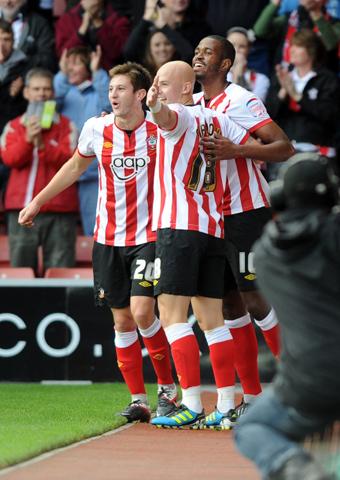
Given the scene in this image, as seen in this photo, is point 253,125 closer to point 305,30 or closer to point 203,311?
point 203,311

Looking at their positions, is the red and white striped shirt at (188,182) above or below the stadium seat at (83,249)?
above

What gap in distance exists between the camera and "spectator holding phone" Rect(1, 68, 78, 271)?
515 inches

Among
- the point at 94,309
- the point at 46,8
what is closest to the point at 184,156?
the point at 94,309

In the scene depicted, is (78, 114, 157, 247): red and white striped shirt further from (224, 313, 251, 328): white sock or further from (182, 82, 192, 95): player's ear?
(224, 313, 251, 328): white sock

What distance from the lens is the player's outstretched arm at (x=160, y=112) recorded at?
7.54 m

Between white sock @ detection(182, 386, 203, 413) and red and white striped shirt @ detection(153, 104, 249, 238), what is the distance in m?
1.06

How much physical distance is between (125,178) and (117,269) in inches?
26.3

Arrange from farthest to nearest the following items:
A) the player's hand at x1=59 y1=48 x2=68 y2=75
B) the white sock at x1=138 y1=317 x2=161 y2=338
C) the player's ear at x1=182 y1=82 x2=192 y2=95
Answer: the player's hand at x1=59 y1=48 x2=68 y2=75 < the white sock at x1=138 y1=317 x2=161 y2=338 < the player's ear at x1=182 y1=82 x2=192 y2=95

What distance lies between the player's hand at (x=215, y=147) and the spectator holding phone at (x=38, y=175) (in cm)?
497

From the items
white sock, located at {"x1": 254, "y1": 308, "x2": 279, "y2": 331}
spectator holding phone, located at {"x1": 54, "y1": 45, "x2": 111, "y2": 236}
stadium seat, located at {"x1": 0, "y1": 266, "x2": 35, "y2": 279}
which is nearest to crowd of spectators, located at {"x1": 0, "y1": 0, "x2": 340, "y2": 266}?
spectator holding phone, located at {"x1": 54, "y1": 45, "x2": 111, "y2": 236}

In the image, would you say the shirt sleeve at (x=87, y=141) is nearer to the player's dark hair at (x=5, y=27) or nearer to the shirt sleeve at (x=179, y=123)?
the shirt sleeve at (x=179, y=123)

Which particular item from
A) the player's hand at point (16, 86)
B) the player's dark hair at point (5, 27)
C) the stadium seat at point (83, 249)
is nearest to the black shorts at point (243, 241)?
the stadium seat at point (83, 249)

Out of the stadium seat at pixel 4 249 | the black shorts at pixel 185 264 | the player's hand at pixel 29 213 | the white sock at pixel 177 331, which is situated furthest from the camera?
the stadium seat at pixel 4 249

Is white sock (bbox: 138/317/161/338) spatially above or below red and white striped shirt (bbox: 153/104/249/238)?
below
